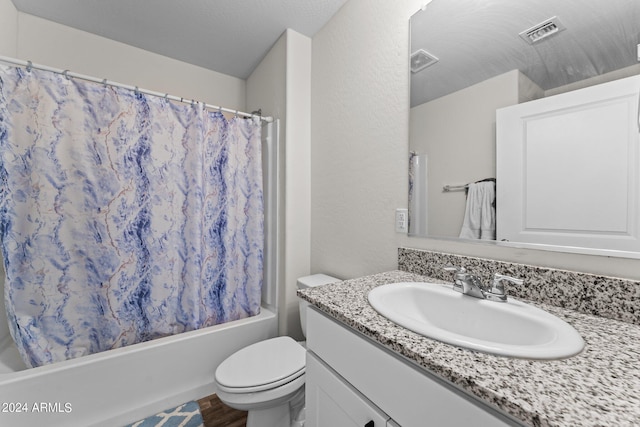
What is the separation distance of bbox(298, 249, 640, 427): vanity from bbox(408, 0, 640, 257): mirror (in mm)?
204

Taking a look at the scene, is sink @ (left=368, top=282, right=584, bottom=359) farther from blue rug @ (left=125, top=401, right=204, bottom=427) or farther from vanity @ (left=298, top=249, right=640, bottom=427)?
blue rug @ (left=125, top=401, right=204, bottom=427)

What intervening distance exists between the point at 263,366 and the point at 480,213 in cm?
116

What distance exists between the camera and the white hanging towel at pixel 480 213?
0.92 meters

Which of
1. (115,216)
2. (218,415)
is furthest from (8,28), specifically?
(218,415)

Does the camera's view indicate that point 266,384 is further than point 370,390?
Yes

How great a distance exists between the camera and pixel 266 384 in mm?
1088

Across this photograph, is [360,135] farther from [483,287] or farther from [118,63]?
[118,63]

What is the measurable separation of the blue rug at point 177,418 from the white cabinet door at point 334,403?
0.87 m

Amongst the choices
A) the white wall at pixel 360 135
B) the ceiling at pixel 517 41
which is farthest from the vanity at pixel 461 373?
the ceiling at pixel 517 41

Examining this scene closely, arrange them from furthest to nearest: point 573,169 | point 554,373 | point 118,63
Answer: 1. point 118,63
2. point 573,169
3. point 554,373

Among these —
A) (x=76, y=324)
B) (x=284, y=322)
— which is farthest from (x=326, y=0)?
(x=76, y=324)

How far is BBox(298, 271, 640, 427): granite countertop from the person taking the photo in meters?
0.35

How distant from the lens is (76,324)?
4.33ft

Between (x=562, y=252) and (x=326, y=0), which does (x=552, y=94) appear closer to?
(x=562, y=252)
